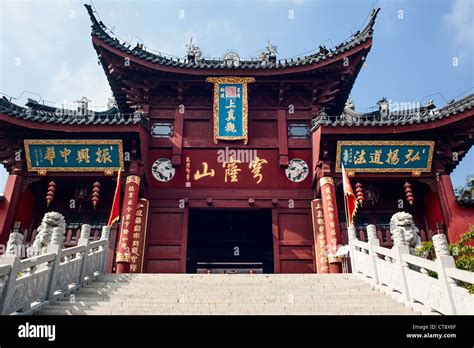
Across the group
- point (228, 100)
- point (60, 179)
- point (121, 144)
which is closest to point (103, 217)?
point (60, 179)

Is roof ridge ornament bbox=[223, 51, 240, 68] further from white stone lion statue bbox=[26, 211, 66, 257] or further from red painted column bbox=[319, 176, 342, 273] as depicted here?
white stone lion statue bbox=[26, 211, 66, 257]

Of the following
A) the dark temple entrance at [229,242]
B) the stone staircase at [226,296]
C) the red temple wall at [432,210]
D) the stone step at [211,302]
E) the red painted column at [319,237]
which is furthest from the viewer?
the dark temple entrance at [229,242]

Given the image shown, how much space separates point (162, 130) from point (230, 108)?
8.39 ft

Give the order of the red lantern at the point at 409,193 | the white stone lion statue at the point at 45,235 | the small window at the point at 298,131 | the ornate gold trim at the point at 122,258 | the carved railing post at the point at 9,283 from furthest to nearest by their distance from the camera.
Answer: the small window at the point at 298,131 → the red lantern at the point at 409,193 → the ornate gold trim at the point at 122,258 → the white stone lion statue at the point at 45,235 → the carved railing post at the point at 9,283

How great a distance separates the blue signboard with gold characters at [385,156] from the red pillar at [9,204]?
1006 centimetres

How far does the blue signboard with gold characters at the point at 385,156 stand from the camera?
12586 millimetres

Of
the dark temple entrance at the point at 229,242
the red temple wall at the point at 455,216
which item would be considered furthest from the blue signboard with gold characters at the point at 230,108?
the red temple wall at the point at 455,216

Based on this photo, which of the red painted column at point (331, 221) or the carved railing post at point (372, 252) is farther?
the red painted column at point (331, 221)

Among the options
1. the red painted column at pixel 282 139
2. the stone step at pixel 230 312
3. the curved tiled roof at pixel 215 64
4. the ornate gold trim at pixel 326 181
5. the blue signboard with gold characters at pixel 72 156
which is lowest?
the stone step at pixel 230 312

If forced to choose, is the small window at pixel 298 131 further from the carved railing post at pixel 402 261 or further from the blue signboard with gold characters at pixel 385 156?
the carved railing post at pixel 402 261

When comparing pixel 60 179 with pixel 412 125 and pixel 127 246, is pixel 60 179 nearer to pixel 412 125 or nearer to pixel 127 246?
pixel 127 246

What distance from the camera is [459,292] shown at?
5.32m

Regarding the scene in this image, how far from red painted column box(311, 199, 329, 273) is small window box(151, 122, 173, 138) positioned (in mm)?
5594
